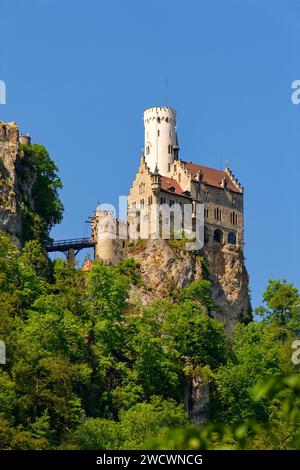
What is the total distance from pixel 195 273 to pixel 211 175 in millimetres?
15002

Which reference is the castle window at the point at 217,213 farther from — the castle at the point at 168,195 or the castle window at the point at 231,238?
the castle window at the point at 231,238

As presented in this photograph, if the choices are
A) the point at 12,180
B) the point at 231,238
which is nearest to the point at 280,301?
the point at 231,238

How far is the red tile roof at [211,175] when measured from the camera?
10256 cm

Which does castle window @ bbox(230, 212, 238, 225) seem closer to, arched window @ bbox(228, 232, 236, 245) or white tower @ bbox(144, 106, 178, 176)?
arched window @ bbox(228, 232, 236, 245)

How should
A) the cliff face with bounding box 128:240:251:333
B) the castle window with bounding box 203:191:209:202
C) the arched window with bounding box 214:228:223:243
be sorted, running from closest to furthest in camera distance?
the cliff face with bounding box 128:240:251:333
the arched window with bounding box 214:228:223:243
the castle window with bounding box 203:191:209:202

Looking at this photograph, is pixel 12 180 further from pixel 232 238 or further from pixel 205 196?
pixel 232 238

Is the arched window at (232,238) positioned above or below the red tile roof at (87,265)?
above

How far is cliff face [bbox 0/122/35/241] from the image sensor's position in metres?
80.9

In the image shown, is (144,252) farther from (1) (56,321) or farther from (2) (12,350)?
(2) (12,350)

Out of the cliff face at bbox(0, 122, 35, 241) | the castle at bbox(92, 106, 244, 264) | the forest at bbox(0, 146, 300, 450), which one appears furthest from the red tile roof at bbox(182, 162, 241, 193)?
the cliff face at bbox(0, 122, 35, 241)

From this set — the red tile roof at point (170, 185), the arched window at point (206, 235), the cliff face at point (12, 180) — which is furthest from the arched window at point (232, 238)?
the cliff face at point (12, 180)

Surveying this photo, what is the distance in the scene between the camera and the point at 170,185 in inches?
3875

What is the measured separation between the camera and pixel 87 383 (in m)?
73.3
